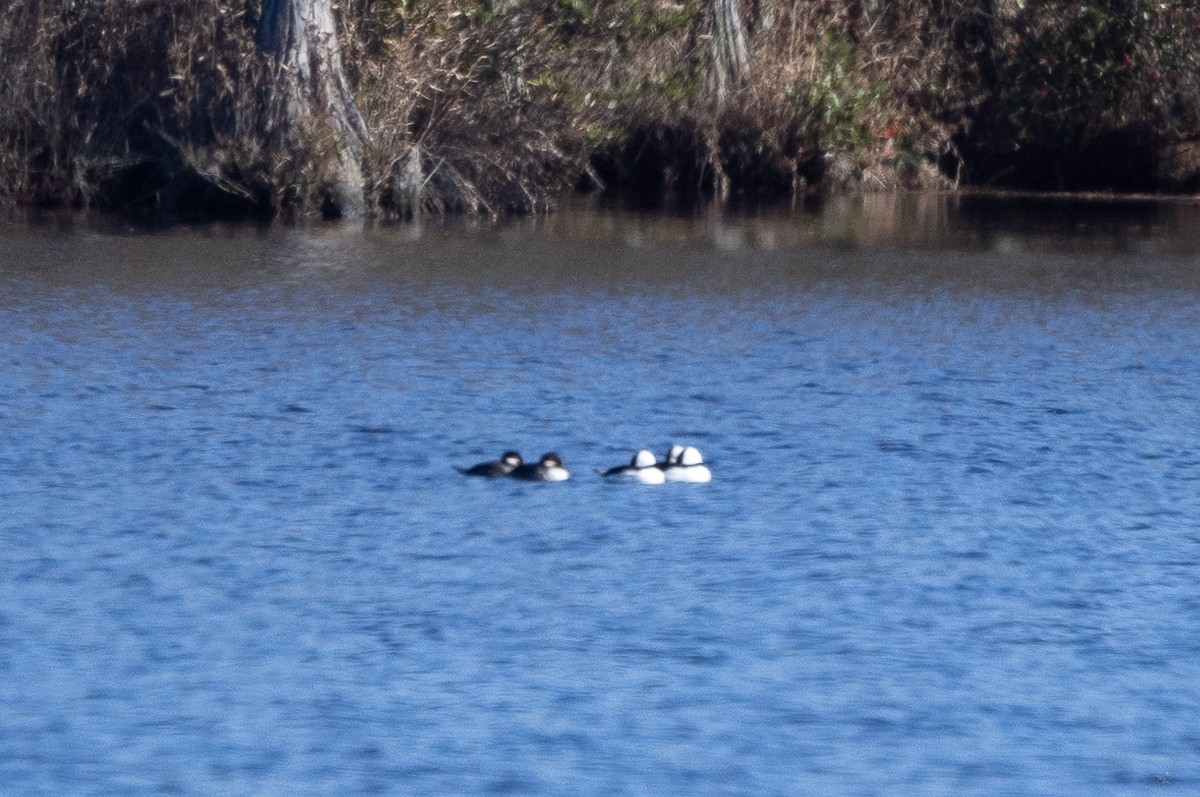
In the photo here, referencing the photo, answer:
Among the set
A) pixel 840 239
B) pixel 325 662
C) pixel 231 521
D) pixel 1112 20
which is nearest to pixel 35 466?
pixel 231 521

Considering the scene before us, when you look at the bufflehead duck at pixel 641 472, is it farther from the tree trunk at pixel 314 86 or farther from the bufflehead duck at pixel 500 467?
the tree trunk at pixel 314 86

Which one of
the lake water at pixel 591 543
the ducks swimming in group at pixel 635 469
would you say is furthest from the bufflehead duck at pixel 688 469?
the lake water at pixel 591 543

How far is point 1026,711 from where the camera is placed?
6500 millimetres

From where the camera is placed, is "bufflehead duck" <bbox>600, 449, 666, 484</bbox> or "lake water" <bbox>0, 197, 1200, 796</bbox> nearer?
"lake water" <bbox>0, 197, 1200, 796</bbox>

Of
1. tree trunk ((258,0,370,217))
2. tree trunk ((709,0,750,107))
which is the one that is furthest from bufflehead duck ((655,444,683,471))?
tree trunk ((709,0,750,107))

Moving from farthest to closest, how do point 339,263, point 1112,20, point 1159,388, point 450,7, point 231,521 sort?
point 1112,20, point 450,7, point 339,263, point 1159,388, point 231,521

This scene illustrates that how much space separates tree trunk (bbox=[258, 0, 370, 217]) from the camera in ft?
71.5

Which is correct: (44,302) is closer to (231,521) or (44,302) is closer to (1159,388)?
(231,521)

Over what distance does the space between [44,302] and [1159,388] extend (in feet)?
25.0

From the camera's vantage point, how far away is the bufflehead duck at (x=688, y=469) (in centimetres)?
934

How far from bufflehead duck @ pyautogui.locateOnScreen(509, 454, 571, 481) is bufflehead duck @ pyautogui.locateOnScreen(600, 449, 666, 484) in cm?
23

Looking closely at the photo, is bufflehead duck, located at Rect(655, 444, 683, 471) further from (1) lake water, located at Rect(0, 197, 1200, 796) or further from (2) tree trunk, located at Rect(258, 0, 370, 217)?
(2) tree trunk, located at Rect(258, 0, 370, 217)

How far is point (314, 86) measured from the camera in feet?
71.9

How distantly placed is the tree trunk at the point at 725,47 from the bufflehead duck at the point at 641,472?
19.1 meters
